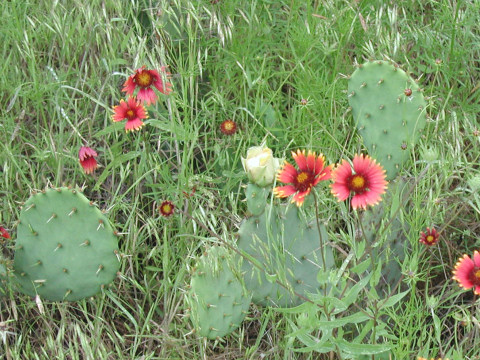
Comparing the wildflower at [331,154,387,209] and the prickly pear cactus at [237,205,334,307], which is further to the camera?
the prickly pear cactus at [237,205,334,307]

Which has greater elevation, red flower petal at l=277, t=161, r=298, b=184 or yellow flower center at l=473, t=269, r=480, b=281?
red flower petal at l=277, t=161, r=298, b=184

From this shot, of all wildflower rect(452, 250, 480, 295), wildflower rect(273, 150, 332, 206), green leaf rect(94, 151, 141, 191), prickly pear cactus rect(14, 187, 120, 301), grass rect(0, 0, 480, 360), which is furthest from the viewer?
green leaf rect(94, 151, 141, 191)

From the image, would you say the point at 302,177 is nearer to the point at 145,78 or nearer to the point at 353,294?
the point at 353,294

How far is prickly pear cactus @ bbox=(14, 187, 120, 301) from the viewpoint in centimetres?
191

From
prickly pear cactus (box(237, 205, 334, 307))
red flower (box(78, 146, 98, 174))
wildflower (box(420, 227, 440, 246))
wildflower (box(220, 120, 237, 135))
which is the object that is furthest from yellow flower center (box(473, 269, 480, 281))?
red flower (box(78, 146, 98, 174))

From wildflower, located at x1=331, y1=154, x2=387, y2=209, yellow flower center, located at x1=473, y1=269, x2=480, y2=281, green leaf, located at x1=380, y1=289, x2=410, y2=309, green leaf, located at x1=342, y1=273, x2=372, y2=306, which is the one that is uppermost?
wildflower, located at x1=331, y1=154, x2=387, y2=209

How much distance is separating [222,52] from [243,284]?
106 centimetres

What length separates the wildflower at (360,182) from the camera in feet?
4.95

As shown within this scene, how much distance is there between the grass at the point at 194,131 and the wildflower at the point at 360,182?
426 millimetres

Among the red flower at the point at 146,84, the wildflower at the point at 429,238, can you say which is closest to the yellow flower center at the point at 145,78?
the red flower at the point at 146,84

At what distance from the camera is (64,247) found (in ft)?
6.40

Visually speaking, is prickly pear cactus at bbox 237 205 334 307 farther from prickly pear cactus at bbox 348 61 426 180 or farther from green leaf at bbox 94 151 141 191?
green leaf at bbox 94 151 141 191

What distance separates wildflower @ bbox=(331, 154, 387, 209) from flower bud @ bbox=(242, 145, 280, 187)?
0.25 meters

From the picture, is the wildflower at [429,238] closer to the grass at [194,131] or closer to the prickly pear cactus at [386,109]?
the grass at [194,131]
